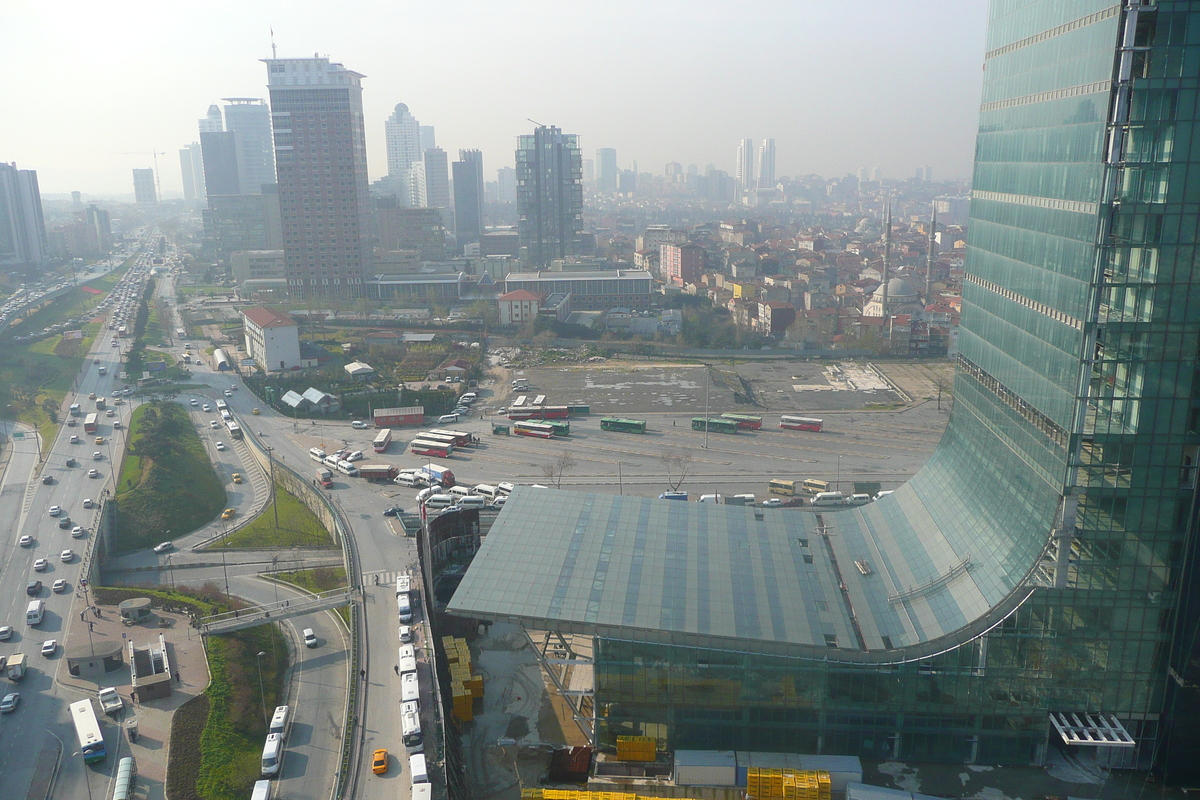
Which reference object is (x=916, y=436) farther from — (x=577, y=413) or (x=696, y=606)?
(x=696, y=606)

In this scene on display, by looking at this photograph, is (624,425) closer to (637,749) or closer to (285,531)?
(285,531)

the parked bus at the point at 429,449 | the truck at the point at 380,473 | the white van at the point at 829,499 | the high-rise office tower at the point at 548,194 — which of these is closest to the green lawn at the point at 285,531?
the truck at the point at 380,473

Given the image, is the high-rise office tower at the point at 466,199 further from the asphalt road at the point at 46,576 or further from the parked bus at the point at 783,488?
the parked bus at the point at 783,488

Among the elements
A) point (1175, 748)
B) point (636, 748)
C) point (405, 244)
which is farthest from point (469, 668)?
point (405, 244)

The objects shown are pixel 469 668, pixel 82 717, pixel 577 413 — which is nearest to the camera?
pixel 82 717

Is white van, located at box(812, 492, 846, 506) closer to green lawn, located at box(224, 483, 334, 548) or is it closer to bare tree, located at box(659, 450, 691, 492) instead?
bare tree, located at box(659, 450, 691, 492)

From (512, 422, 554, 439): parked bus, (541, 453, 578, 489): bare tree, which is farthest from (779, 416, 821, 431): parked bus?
(512, 422, 554, 439): parked bus

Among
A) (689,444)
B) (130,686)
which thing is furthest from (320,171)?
(130,686)
